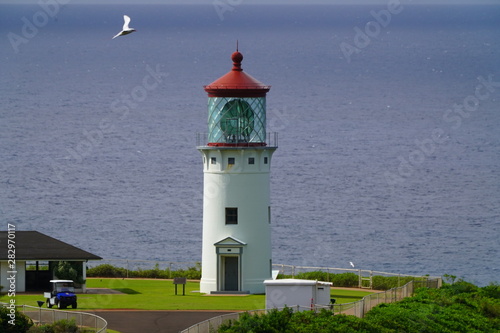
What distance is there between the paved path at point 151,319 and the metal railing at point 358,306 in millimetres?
1676

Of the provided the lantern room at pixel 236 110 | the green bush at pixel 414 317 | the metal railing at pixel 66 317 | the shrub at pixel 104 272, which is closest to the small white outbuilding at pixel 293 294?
the green bush at pixel 414 317

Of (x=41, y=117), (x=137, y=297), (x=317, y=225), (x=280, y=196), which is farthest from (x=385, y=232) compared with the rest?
(x=41, y=117)

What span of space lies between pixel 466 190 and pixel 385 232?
2101 centimetres

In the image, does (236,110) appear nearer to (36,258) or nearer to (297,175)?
(36,258)

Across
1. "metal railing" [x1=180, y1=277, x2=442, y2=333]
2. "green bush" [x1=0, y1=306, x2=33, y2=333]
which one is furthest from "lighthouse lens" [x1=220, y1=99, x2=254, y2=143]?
"green bush" [x1=0, y1=306, x2=33, y2=333]

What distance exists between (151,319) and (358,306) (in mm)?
6058

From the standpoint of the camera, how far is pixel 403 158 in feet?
399

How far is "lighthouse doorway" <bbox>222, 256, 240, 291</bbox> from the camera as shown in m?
47.0

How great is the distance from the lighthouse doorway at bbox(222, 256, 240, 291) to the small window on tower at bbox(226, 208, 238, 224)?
1.25 metres

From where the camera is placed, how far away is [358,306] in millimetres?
39844

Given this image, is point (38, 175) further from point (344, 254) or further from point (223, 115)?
point (223, 115)

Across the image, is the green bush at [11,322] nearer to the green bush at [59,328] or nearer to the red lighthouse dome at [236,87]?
the green bush at [59,328]

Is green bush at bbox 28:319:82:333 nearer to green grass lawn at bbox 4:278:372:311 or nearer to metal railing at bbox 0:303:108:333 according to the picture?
metal railing at bbox 0:303:108:333

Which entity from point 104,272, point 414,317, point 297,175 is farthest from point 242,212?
point 297,175
